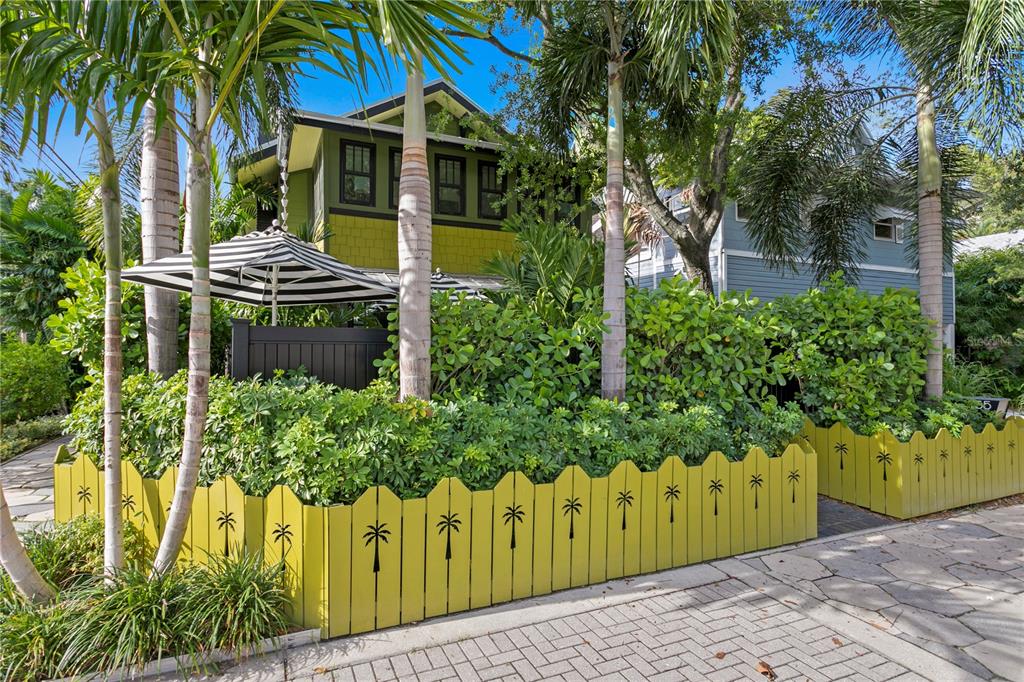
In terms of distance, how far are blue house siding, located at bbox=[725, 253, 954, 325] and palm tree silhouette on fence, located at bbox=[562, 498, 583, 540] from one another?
451 inches

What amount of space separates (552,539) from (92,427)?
3.72 meters

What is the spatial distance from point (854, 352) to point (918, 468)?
1434 millimetres

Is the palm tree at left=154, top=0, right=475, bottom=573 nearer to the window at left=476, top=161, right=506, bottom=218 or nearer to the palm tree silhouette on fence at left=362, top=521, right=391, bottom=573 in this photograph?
the palm tree silhouette on fence at left=362, top=521, right=391, bottom=573

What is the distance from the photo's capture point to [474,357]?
4.76 m

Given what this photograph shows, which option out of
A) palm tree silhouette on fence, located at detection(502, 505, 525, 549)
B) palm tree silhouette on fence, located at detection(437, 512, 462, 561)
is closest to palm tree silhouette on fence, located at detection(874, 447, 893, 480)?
palm tree silhouette on fence, located at detection(502, 505, 525, 549)

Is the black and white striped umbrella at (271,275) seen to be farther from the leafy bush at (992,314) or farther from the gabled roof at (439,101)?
the leafy bush at (992,314)

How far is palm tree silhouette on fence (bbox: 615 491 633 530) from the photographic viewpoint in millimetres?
4051

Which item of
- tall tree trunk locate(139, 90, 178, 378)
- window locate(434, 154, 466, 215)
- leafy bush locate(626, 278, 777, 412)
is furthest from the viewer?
window locate(434, 154, 466, 215)

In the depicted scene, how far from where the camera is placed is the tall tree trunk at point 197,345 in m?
3.12

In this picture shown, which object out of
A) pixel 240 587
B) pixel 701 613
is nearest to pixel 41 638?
pixel 240 587

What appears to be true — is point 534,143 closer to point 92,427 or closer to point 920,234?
point 920,234

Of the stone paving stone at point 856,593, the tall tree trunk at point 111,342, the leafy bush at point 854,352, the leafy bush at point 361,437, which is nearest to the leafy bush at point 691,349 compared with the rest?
the leafy bush at point 361,437

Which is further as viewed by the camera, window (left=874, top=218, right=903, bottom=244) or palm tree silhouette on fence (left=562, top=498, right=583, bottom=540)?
window (left=874, top=218, right=903, bottom=244)

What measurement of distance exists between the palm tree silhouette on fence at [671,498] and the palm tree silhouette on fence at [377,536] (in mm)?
2247
